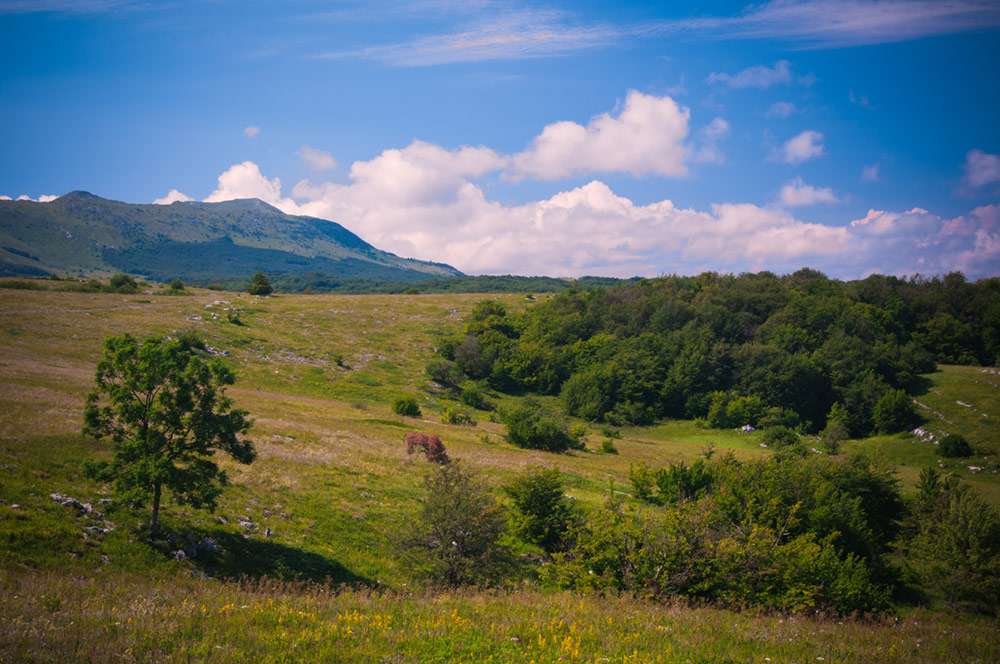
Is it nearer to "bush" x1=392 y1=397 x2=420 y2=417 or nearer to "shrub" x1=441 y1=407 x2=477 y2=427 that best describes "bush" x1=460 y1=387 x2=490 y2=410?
"shrub" x1=441 y1=407 x2=477 y2=427

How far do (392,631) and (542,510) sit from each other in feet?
43.0

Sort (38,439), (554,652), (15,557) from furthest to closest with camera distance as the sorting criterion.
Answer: (38,439) < (15,557) < (554,652)

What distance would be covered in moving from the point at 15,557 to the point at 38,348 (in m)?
44.9

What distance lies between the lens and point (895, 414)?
213 feet

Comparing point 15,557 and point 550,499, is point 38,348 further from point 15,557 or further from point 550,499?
point 550,499

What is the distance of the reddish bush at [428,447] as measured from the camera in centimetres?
2961

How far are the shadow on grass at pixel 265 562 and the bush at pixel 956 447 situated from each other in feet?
223

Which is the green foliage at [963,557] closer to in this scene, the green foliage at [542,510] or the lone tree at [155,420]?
the green foliage at [542,510]

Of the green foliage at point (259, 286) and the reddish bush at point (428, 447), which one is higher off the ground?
the green foliage at point (259, 286)

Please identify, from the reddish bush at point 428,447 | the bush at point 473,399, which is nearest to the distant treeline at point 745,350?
the bush at point 473,399

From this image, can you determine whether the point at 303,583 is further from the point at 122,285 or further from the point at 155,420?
the point at 122,285

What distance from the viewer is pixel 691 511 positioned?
14414 millimetres

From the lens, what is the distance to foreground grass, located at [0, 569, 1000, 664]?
6.48 m

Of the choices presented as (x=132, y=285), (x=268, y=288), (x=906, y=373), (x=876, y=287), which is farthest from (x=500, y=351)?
(x=876, y=287)
